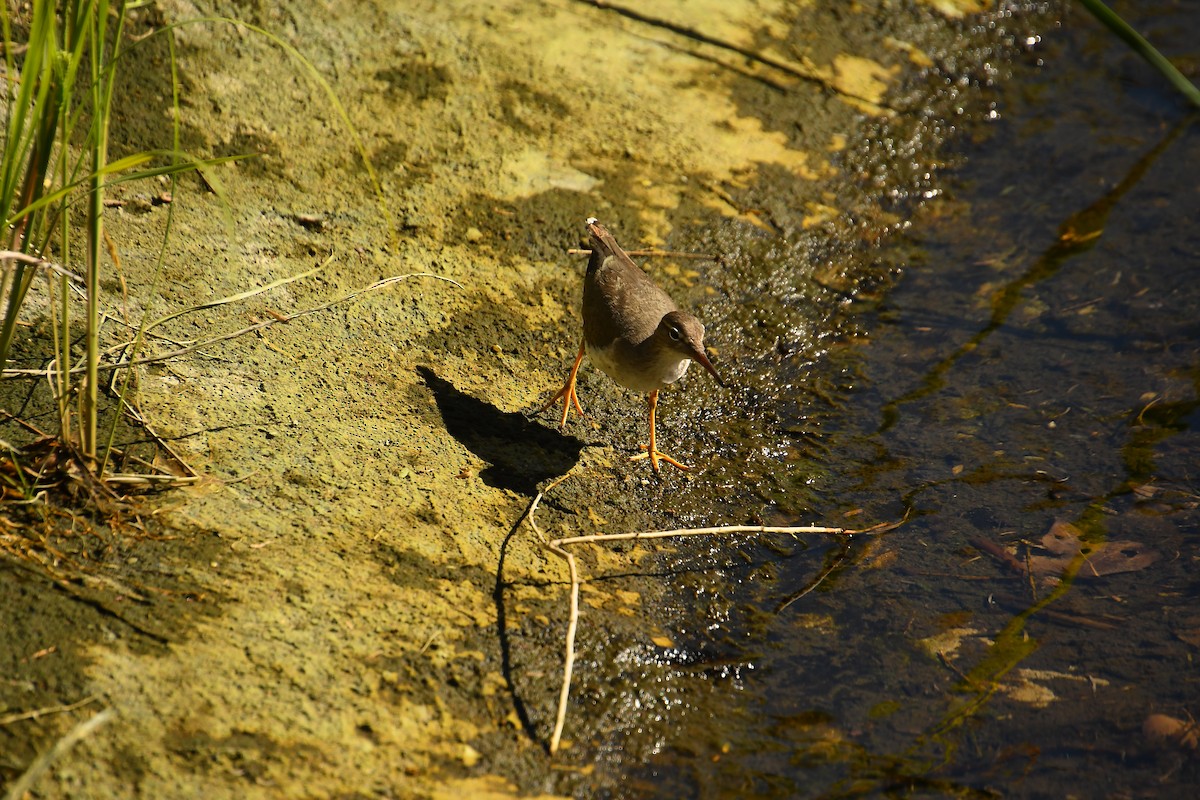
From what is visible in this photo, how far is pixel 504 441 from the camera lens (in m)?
4.28

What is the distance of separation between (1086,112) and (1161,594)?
14.9ft

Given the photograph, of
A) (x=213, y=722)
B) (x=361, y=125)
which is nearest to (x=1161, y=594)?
(x=213, y=722)

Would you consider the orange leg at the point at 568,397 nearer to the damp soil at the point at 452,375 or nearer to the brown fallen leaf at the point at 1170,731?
the damp soil at the point at 452,375

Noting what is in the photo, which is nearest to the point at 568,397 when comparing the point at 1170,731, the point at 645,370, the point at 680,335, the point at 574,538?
the point at 645,370

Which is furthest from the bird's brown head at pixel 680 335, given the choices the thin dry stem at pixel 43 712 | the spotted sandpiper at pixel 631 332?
the thin dry stem at pixel 43 712

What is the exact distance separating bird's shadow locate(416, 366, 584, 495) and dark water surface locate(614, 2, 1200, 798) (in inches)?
35.4

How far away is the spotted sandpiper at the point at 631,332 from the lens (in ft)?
14.0

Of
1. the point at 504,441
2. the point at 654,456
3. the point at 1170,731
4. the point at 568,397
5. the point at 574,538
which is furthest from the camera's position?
the point at 568,397

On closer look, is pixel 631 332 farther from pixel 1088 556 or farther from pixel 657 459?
pixel 1088 556

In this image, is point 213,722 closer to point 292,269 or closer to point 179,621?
point 179,621

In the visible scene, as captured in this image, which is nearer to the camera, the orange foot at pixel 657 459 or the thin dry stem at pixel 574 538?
the thin dry stem at pixel 574 538

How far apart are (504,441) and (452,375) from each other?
41 centimetres

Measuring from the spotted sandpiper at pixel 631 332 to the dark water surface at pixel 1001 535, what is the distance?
856mm

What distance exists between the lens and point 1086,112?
7266 mm
